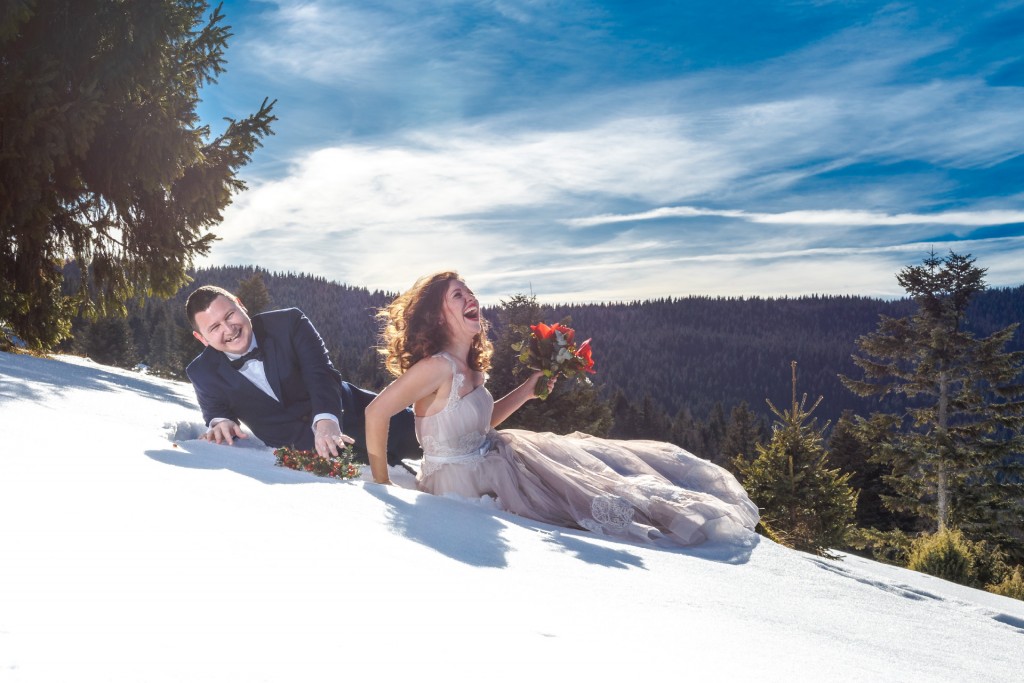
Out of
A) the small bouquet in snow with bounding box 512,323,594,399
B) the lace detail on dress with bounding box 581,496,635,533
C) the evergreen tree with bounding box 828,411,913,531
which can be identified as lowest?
the evergreen tree with bounding box 828,411,913,531

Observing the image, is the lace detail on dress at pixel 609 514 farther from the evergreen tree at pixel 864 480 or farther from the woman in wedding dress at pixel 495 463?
the evergreen tree at pixel 864 480

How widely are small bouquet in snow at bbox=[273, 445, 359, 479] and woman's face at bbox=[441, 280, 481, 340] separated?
4.05 feet

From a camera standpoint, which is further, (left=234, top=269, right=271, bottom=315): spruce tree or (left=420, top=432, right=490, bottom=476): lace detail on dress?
(left=234, top=269, right=271, bottom=315): spruce tree

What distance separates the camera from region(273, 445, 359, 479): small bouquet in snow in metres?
4.62

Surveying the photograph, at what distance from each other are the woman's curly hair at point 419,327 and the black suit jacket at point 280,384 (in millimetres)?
517

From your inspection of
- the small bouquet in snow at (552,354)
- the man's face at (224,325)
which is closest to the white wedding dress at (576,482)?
the small bouquet in snow at (552,354)

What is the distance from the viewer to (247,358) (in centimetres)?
544

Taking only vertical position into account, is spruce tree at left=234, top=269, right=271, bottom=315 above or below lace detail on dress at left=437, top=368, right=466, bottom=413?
above

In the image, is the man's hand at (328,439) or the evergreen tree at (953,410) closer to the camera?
the man's hand at (328,439)

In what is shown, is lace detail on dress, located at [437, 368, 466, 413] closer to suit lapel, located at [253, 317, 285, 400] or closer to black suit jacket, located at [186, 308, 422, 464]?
black suit jacket, located at [186, 308, 422, 464]

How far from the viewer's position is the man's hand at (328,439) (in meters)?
4.98

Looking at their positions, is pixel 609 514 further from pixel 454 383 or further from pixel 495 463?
pixel 454 383

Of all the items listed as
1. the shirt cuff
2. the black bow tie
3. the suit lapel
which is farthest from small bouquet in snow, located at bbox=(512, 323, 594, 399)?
the black bow tie

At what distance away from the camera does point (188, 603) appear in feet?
5.83
